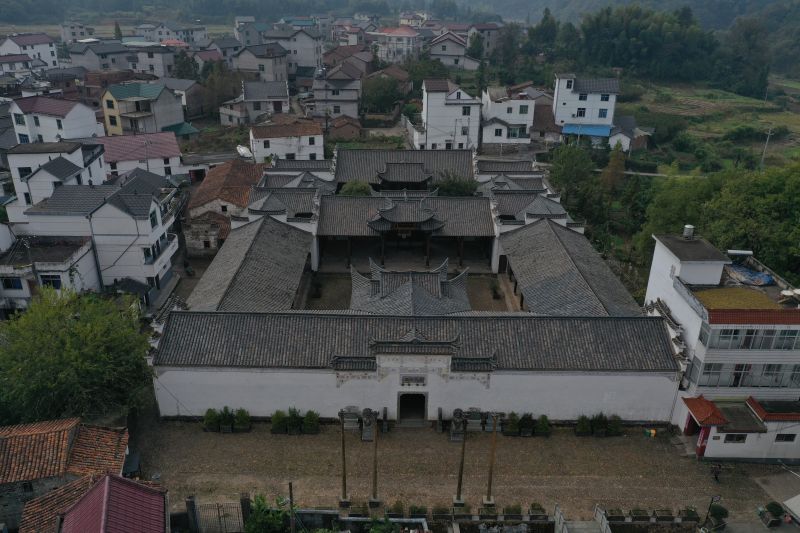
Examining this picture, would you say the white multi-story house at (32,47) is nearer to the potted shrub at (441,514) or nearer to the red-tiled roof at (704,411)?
the potted shrub at (441,514)

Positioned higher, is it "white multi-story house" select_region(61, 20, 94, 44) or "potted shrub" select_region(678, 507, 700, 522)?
"white multi-story house" select_region(61, 20, 94, 44)

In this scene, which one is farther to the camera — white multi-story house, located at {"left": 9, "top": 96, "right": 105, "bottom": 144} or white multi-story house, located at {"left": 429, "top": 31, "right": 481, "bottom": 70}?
white multi-story house, located at {"left": 429, "top": 31, "right": 481, "bottom": 70}

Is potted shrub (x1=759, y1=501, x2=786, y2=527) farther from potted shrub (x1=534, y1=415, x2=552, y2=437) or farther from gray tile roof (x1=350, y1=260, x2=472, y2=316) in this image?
gray tile roof (x1=350, y1=260, x2=472, y2=316)

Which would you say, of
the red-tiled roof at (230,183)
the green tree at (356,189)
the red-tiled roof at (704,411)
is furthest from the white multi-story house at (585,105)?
the red-tiled roof at (704,411)

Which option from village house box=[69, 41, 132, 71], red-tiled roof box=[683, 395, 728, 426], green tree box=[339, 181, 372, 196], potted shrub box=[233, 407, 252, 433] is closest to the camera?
red-tiled roof box=[683, 395, 728, 426]

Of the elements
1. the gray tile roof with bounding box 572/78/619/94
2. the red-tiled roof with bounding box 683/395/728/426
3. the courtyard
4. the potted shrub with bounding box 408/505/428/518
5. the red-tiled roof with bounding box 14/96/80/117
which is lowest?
the courtyard

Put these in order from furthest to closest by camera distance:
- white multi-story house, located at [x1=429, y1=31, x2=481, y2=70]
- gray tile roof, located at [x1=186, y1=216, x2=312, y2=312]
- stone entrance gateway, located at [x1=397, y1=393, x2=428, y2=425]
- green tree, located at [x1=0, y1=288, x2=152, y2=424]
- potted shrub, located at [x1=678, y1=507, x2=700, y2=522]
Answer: white multi-story house, located at [x1=429, y1=31, x2=481, y2=70]
gray tile roof, located at [x1=186, y1=216, x2=312, y2=312]
stone entrance gateway, located at [x1=397, y1=393, x2=428, y2=425]
green tree, located at [x1=0, y1=288, x2=152, y2=424]
potted shrub, located at [x1=678, y1=507, x2=700, y2=522]

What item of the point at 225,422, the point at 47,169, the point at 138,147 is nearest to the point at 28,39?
the point at 138,147

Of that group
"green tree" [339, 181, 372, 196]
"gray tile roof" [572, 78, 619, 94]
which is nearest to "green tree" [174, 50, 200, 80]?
"gray tile roof" [572, 78, 619, 94]
